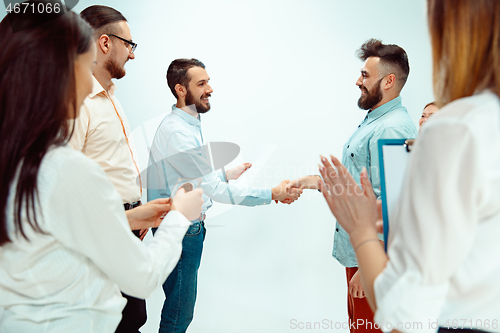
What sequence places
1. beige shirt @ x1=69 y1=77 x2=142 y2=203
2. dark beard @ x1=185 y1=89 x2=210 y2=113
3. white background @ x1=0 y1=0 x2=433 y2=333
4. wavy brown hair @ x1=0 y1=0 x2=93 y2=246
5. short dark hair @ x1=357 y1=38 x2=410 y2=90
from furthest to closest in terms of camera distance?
white background @ x1=0 y1=0 x2=433 y2=333
dark beard @ x1=185 y1=89 x2=210 y2=113
short dark hair @ x1=357 y1=38 x2=410 y2=90
beige shirt @ x1=69 y1=77 x2=142 y2=203
wavy brown hair @ x1=0 y1=0 x2=93 y2=246

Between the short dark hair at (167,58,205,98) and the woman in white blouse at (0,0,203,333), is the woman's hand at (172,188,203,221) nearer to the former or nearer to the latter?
the woman in white blouse at (0,0,203,333)

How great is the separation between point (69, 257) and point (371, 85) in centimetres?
185

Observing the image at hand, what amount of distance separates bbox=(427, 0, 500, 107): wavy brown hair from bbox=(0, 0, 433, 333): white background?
231cm

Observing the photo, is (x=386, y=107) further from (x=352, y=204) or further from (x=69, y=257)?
(x=69, y=257)

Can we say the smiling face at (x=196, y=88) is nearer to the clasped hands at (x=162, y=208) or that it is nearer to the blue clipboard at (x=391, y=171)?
the clasped hands at (x=162, y=208)

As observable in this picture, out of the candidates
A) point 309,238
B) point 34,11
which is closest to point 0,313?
point 34,11

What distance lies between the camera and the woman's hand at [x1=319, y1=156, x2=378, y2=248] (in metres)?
0.77

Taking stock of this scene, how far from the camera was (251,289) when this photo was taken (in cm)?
293

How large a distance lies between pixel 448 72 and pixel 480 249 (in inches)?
11.7

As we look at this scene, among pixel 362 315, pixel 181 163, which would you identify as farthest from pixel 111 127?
pixel 362 315

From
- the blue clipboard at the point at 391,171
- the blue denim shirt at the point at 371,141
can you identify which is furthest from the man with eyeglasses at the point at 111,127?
the blue clipboard at the point at 391,171

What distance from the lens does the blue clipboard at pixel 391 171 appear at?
0.87 m

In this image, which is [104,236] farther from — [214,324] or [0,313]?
[214,324]

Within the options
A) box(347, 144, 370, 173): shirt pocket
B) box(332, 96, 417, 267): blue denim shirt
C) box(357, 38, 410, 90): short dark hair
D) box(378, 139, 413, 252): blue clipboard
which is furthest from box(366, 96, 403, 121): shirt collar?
box(378, 139, 413, 252): blue clipboard
